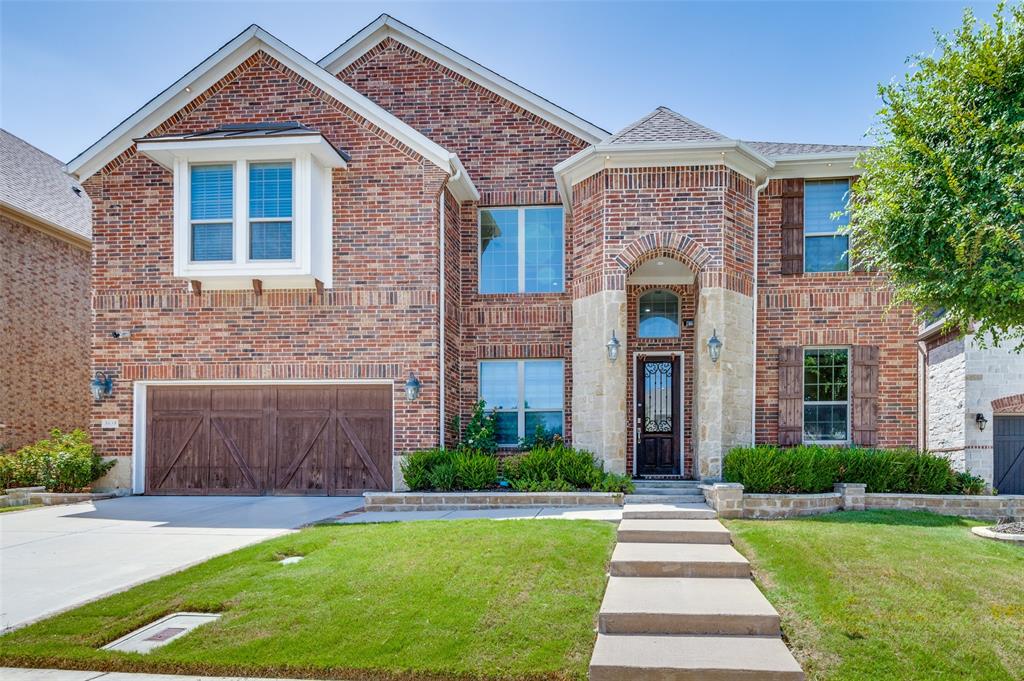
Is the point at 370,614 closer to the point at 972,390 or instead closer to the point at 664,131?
the point at 664,131

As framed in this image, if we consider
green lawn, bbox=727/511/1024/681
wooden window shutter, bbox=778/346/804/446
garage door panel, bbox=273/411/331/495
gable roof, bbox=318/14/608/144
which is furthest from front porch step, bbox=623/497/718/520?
gable roof, bbox=318/14/608/144

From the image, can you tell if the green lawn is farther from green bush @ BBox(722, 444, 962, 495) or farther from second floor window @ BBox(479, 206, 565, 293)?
second floor window @ BBox(479, 206, 565, 293)

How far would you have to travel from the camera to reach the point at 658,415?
47.7ft

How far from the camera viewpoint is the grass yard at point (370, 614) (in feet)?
18.0

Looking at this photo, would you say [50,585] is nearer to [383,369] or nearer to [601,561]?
[601,561]

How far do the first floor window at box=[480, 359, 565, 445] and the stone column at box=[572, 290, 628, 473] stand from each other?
1616 millimetres

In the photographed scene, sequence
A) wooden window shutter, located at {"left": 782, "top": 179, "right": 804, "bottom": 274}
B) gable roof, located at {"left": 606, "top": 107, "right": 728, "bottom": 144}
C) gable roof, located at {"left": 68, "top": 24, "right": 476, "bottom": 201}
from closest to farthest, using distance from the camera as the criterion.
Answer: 1. gable roof, located at {"left": 606, "top": 107, "right": 728, "bottom": 144}
2. gable roof, located at {"left": 68, "top": 24, "right": 476, "bottom": 201}
3. wooden window shutter, located at {"left": 782, "top": 179, "right": 804, "bottom": 274}

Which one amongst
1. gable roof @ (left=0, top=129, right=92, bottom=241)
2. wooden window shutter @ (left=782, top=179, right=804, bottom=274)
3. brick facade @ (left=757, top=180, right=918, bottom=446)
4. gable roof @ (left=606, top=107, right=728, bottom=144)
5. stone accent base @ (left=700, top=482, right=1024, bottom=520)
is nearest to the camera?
stone accent base @ (left=700, top=482, right=1024, bottom=520)

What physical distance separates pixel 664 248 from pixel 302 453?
7.35 m

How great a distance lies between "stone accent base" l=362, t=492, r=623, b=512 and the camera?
11.5m

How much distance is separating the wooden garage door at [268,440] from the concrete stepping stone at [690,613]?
7.81m

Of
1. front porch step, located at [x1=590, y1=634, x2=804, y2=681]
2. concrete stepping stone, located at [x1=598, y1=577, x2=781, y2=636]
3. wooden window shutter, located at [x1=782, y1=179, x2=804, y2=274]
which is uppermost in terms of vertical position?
wooden window shutter, located at [x1=782, y1=179, x2=804, y2=274]

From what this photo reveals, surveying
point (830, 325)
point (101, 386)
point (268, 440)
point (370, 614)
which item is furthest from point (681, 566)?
point (101, 386)

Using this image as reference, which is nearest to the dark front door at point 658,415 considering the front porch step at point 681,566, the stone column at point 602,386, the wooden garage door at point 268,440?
the stone column at point 602,386
